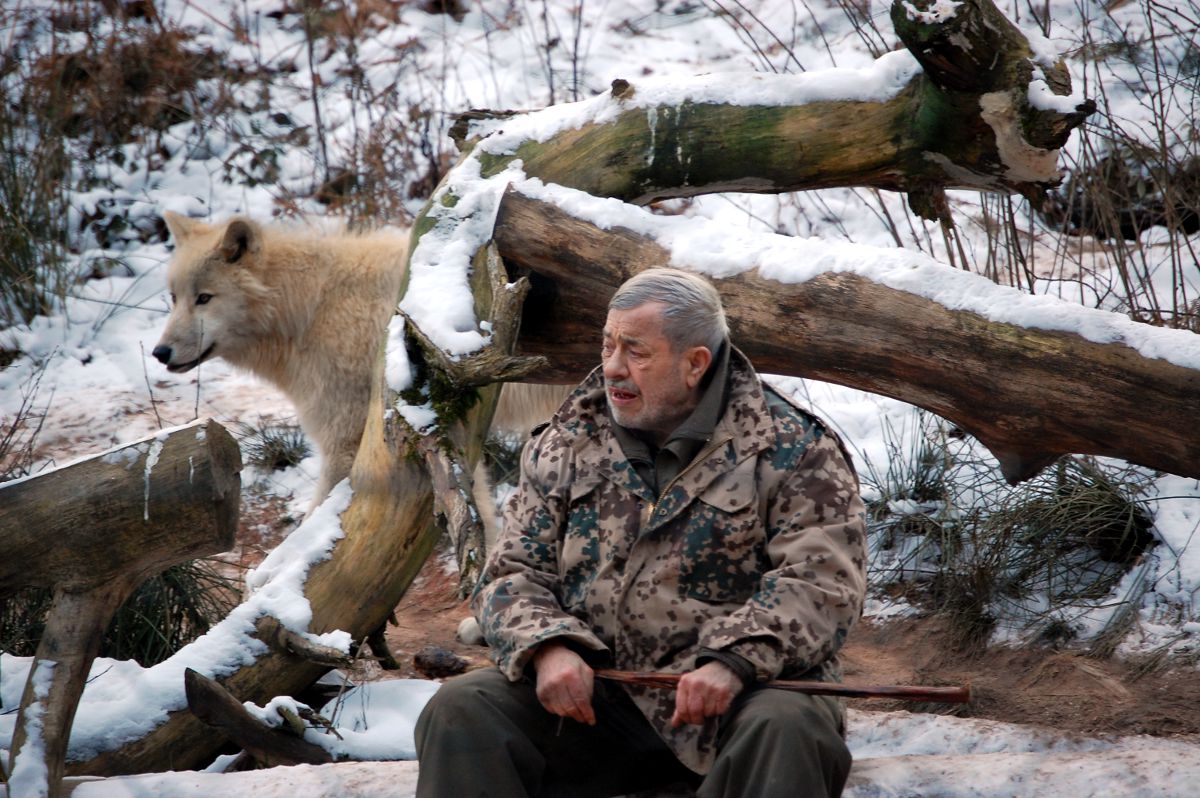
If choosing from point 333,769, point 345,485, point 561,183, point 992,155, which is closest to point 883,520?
point 992,155

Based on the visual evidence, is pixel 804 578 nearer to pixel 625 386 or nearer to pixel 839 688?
pixel 839 688

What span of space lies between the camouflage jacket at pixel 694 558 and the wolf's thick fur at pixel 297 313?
310 cm

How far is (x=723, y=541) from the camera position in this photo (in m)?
2.80

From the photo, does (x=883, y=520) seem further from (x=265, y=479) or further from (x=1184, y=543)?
→ (x=265, y=479)

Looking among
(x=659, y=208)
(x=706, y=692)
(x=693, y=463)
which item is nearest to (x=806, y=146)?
(x=693, y=463)

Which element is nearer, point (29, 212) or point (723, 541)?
point (723, 541)

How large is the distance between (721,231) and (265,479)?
14.1 feet

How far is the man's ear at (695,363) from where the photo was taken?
2910mm

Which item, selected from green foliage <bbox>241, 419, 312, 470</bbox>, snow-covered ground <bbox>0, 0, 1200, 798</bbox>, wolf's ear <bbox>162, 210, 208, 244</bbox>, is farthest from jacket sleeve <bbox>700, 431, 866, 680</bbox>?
green foliage <bbox>241, 419, 312, 470</bbox>

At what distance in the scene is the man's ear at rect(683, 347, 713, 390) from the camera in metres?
2.91

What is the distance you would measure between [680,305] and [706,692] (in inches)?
38.2

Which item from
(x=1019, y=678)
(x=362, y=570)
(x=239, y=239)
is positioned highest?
(x=239, y=239)

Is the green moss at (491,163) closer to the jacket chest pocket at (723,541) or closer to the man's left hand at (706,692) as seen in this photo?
the jacket chest pocket at (723,541)

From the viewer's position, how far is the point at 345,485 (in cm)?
412
